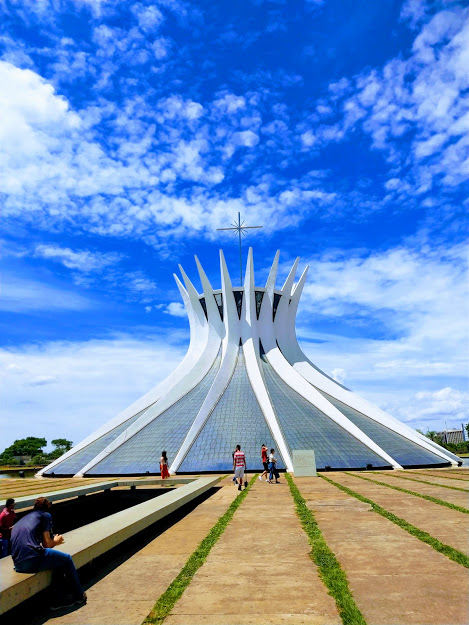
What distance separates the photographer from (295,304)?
34875 millimetres

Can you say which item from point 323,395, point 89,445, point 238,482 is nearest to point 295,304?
point 323,395

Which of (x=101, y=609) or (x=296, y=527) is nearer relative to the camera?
(x=101, y=609)

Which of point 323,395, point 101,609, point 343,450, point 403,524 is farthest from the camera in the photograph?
point 323,395

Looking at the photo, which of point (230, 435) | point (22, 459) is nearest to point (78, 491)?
point (230, 435)

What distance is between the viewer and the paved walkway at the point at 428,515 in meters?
6.62

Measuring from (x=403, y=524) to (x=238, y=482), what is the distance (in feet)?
24.4

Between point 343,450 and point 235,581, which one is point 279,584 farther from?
point 343,450

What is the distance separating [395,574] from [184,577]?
244 cm

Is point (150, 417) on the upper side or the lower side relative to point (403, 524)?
upper

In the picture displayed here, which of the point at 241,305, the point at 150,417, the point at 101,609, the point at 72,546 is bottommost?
the point at 101,609

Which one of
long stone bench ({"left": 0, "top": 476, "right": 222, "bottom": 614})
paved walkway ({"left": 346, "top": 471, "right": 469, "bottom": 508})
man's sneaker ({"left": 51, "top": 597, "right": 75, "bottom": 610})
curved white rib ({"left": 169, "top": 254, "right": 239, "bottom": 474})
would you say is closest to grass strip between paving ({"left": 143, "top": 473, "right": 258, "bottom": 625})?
man's sneaker ({"left": 51, "top": 597, "right": 75, "bottom": 610})

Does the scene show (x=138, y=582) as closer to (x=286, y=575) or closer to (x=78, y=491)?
(x=286, y=575)

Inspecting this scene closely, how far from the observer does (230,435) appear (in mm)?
24047

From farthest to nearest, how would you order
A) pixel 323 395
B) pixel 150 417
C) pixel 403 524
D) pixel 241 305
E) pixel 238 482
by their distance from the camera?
pixel 241 305, pixel 323 395, pixel 150 417, pixel 238 482, pixel 403 524
